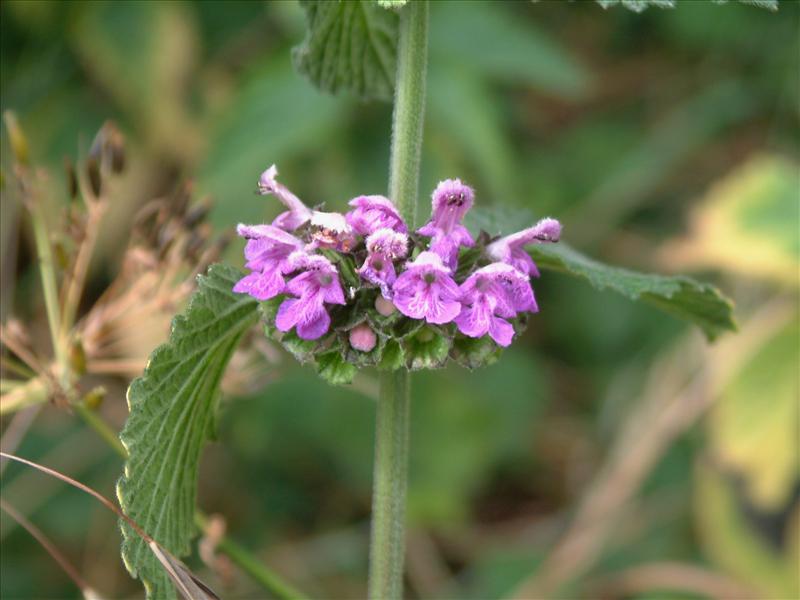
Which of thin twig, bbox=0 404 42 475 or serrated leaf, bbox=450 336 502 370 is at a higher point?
thin twig, bbox=0 404 42 475

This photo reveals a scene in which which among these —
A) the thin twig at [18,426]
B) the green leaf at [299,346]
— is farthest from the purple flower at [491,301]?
the thin twig at [18,426]

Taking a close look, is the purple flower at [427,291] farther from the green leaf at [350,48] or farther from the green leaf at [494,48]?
the green leaf at [494,48]

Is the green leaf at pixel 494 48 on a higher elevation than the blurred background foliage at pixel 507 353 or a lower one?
higher

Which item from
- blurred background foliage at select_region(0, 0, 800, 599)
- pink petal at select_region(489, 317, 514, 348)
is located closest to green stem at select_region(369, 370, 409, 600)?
pink petal at select_region(489, 317, 514, 348)

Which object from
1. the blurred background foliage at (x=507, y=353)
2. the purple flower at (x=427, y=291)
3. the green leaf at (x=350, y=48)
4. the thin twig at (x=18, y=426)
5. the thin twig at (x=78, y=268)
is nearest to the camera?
the purple flower at (x=427, y=291)

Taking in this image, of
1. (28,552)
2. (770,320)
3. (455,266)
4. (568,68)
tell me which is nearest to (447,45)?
(568,68)

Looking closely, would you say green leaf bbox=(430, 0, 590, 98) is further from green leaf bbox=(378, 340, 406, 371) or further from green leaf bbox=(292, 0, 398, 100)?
green leaf bbox=(378, 340, 406, 371)

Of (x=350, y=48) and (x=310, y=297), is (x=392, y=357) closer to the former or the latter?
(x=310, y=297)
